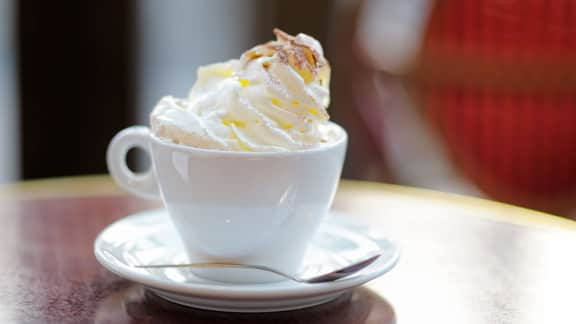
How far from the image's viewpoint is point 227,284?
857 mm

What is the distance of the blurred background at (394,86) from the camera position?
180 cm

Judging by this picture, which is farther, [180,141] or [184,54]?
[184,54]

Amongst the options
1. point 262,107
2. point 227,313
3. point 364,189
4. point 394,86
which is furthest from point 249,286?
point 394,86

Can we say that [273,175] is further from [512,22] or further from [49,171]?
[49,171]

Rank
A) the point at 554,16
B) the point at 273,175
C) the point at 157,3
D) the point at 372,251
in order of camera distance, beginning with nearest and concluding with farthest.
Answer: the point at 273,175
the point at 372,251
the point at 554,16
the point at 157,3

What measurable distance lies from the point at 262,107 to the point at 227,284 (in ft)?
0.57

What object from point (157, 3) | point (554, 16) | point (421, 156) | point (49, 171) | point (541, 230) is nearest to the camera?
point (541, 230)

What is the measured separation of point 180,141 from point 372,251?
24 centimetres

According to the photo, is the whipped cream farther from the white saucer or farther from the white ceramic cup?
the white saucer

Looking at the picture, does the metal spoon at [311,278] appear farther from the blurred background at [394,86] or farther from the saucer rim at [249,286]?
the blurred background at [394,86]

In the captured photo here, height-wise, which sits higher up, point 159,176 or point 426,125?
point 159,176

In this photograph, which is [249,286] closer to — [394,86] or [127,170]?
[127,170]

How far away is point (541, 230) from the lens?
1071mm

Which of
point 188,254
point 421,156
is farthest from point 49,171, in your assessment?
point 188,254
